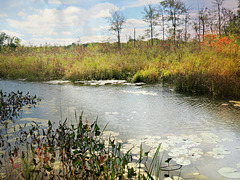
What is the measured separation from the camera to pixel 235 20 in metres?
18.1

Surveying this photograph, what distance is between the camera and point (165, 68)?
8.23 meters

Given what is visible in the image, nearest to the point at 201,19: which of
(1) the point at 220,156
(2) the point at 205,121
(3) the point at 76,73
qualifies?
(3) the point at 76,73

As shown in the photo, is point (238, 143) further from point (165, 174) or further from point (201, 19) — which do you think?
point (201, 19)

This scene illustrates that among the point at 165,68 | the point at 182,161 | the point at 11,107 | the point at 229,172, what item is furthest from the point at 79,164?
the point at 165,68

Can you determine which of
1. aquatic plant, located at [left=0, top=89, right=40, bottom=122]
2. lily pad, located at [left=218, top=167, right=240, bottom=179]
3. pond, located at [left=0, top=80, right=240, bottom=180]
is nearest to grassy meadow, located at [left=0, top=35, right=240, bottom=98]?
pond, located at [left=0, top=80, right=240, bottom=180]

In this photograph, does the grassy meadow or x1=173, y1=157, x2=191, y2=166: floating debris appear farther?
the grassy meadow

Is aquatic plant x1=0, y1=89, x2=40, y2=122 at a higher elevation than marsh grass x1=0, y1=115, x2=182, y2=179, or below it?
higher

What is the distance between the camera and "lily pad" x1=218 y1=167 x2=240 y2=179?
1.92 m

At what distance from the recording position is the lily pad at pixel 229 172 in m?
1.92

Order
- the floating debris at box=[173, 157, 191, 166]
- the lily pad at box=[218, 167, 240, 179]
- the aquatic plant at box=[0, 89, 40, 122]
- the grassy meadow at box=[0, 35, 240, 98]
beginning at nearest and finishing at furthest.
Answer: the lily pad at box=[218, 167, 240, 179] < the floating debris at box=[173, 157, 191, 166] < the aquatic plant at box=[0, 89, 40, 122] < the grassy meadow at box=[0, 35, 240, 98]

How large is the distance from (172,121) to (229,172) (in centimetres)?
166

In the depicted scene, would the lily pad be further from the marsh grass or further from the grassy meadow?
the grassy meadow

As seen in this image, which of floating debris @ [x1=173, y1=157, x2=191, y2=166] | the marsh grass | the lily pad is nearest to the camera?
the marsh grass

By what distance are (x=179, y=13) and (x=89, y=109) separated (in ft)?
54.6
